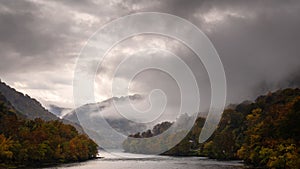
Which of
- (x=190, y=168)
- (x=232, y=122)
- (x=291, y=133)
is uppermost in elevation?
(x=232, y=122)

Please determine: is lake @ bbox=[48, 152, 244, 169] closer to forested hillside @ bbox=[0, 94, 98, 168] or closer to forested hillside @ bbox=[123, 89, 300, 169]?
forested hillside @ bbox=[123, 89, 300, 169]

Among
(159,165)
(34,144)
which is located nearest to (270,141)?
(159,165)

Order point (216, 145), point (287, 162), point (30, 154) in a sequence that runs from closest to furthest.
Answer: point (287, 162) → point (30, 154) → point (216, 145)

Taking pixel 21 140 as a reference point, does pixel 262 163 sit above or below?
below

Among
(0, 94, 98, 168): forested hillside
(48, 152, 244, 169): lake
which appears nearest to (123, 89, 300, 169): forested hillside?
(48, 152, 244, 169): lake

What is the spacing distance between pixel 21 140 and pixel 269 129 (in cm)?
6929

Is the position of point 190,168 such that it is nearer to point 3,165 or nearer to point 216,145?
point 3,165

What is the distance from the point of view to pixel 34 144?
10019 cm

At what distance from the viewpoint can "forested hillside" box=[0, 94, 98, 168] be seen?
299ft

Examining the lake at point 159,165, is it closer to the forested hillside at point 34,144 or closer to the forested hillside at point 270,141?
the forested hillside at point 270,141

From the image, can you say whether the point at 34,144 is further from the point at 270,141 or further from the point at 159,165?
the point at 270,141

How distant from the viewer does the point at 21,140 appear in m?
101

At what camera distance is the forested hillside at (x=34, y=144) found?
91188 mm

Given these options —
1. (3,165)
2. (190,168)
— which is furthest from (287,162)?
(3,165)
